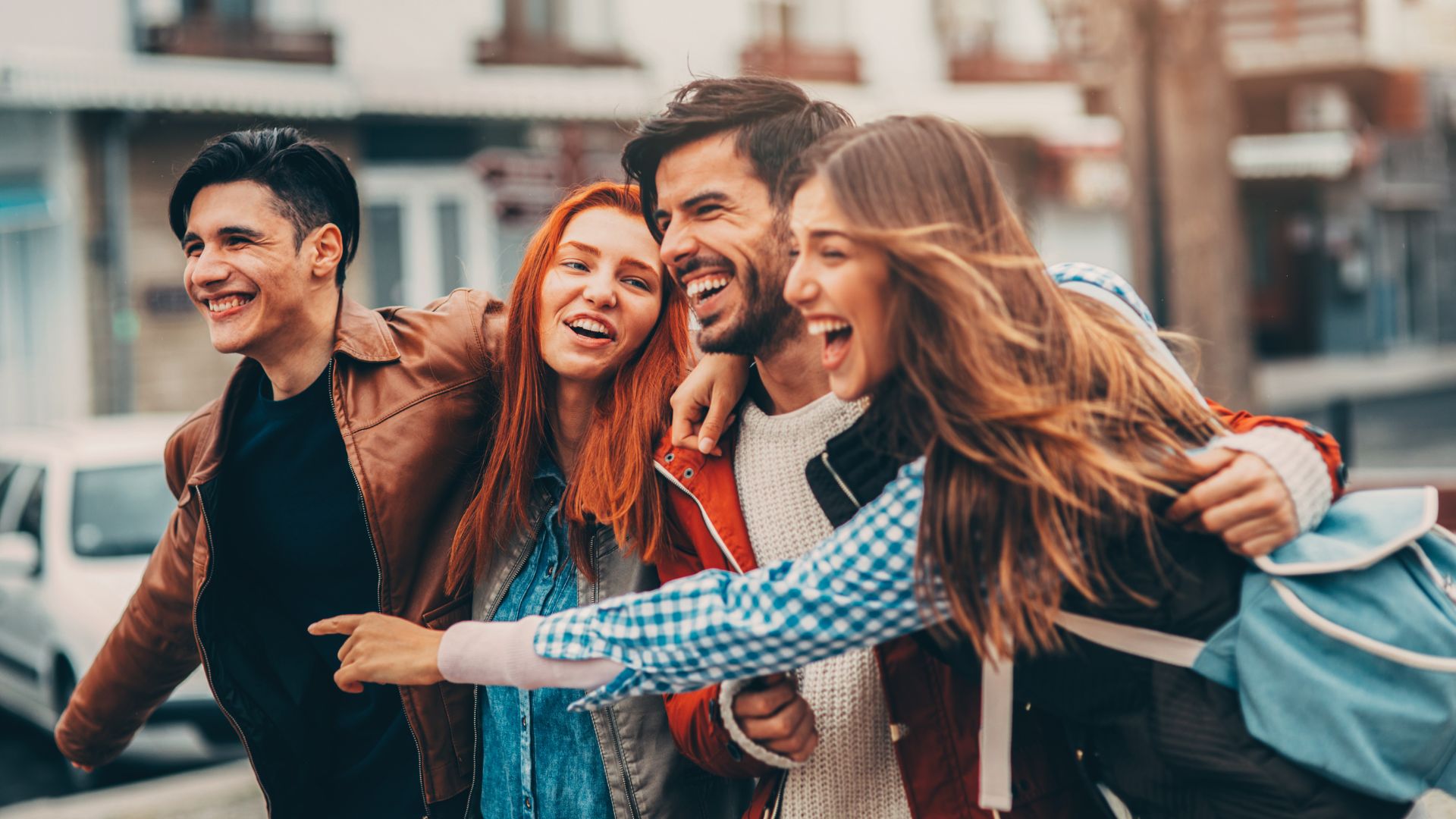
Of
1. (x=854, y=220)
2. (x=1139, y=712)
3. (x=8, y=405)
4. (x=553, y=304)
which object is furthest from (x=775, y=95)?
(x=8, y=405)

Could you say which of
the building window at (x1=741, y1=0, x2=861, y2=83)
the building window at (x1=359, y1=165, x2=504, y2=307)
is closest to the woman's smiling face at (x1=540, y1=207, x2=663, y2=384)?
→ the building window at (x1=359, y1=165, x2=504, y2=307)

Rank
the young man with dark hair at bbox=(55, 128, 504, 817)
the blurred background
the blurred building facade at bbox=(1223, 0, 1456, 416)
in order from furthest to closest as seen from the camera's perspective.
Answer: the blurred building facade at bbox=(1223, 0, 1456, 416) < the blurred background < the young man with dark hair at bbox=(55, 128, 504, 817)

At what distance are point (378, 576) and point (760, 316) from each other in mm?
961

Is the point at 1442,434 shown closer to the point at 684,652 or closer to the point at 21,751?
the point at 21,751

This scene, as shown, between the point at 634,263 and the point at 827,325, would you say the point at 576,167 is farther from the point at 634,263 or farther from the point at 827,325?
the point at 827,325

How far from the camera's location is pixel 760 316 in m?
2.31

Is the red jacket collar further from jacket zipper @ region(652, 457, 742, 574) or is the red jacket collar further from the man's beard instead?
the man's beard

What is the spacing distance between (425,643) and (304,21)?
51.4 feet

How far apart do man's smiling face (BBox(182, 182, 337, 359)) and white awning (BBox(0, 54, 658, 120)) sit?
10.9 metres

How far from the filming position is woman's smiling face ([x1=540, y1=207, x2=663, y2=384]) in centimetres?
251

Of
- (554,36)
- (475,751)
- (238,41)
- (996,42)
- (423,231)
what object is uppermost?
(996,42)

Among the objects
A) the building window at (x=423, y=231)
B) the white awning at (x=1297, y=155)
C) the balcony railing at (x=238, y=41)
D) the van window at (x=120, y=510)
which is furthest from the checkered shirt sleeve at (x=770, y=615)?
the white awning at (x=1297, y=155)

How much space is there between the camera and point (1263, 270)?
27.5 metres

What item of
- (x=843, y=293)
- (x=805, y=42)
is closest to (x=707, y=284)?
(x=843, y=293)
